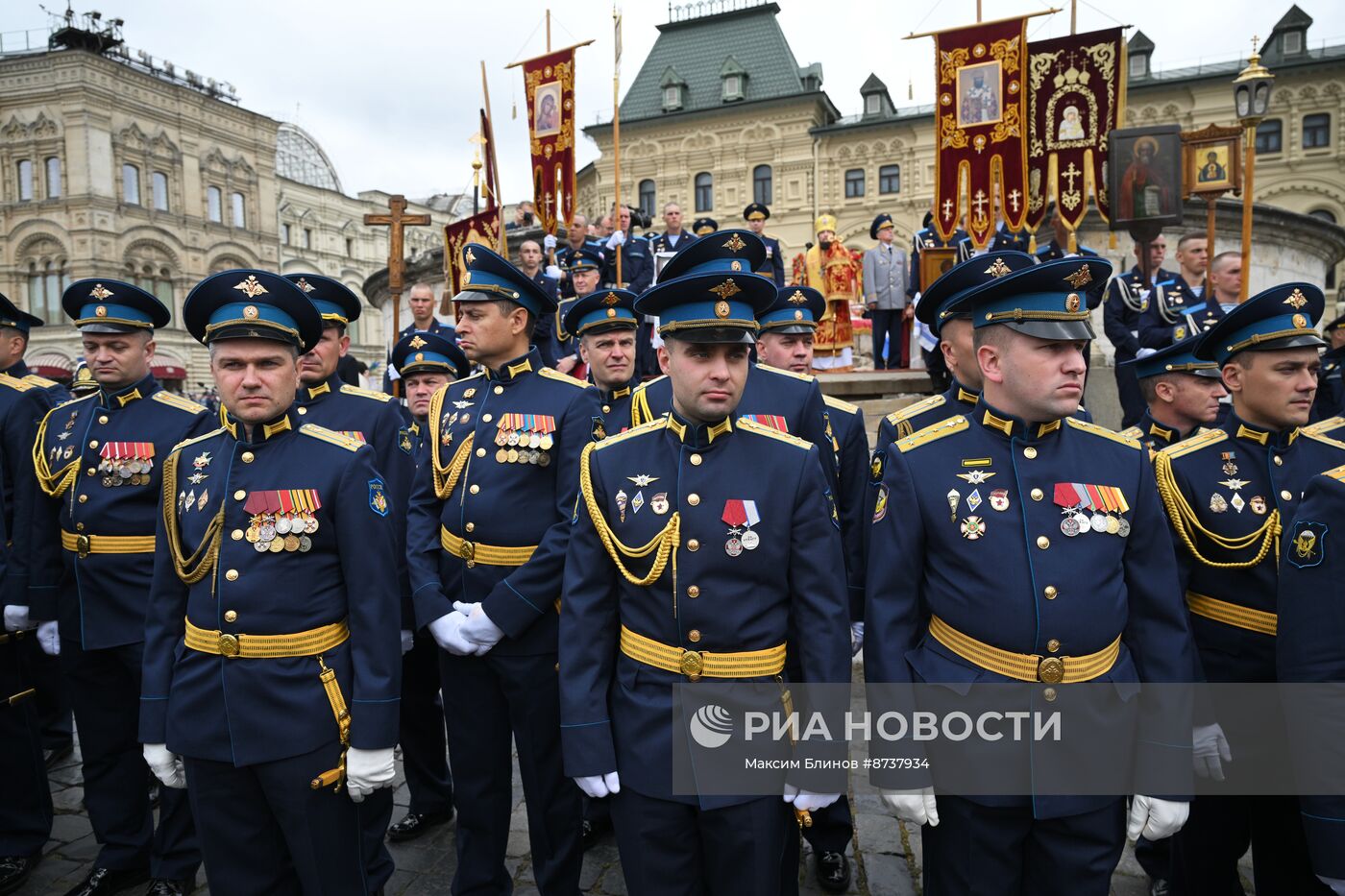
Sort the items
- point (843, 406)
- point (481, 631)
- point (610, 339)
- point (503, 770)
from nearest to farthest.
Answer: point (481, 631) < point (503, 770) < point (843, 406) < point (610, 339)

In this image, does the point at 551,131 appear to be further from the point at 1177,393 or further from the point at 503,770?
the point at 503,770

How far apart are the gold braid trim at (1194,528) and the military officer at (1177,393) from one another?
732 mm

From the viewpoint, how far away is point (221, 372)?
9.50ft

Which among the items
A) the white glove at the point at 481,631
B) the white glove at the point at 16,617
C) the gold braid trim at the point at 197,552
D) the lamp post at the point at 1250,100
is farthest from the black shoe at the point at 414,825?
the lamp post at the point at 1250,100

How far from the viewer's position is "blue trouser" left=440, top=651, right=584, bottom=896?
3.39m

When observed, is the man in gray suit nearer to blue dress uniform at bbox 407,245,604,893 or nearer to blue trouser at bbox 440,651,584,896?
blue dress uniform at bbox 407,245,604,893

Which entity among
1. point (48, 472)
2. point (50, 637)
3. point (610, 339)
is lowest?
point (50, 637)

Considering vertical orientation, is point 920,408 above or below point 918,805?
above

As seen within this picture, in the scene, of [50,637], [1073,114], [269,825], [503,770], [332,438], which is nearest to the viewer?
[269,825]

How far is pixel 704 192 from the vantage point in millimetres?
43188

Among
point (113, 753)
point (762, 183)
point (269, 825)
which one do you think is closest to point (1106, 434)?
point (269, 825)

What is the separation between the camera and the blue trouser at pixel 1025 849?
2480 millimetres

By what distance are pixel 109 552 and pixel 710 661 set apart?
123 inches

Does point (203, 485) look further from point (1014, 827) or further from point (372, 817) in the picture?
point (1014, 827)
